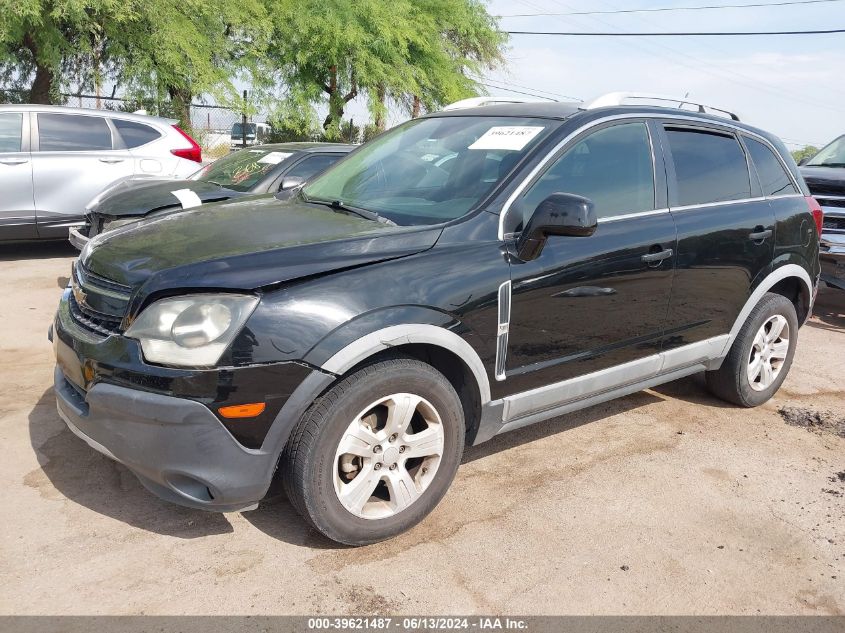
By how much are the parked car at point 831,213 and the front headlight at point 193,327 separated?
6.42 meters

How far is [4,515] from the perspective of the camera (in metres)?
3.08

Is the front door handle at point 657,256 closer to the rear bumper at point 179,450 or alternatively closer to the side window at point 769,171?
the side window at point 769,171

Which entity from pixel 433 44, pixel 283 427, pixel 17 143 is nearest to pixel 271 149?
pixel 17 143

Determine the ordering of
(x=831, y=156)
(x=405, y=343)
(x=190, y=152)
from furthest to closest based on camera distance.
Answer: (x=831, y=156) < (x=190, y=152) < (x=405, y=343)

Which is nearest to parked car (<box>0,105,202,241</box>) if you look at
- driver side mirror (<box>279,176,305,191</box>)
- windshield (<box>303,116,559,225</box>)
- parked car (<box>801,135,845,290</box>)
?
driver side mirror (<box>279,176,305,191</box>)

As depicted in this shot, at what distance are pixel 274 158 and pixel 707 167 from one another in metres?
4.21

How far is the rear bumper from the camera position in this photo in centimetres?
259

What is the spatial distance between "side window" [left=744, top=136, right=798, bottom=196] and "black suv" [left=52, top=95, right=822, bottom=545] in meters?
0.17

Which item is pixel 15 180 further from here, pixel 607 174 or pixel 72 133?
pixel 607 174

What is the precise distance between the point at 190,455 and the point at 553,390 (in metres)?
1.68

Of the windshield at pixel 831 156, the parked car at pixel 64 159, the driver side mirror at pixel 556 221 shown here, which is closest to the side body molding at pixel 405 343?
the driver side mirror at pixel 556 221

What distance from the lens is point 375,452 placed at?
2.92m

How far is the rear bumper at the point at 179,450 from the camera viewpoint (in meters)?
2.59

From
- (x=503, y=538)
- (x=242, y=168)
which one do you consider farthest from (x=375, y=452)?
(x=242, y=168)
